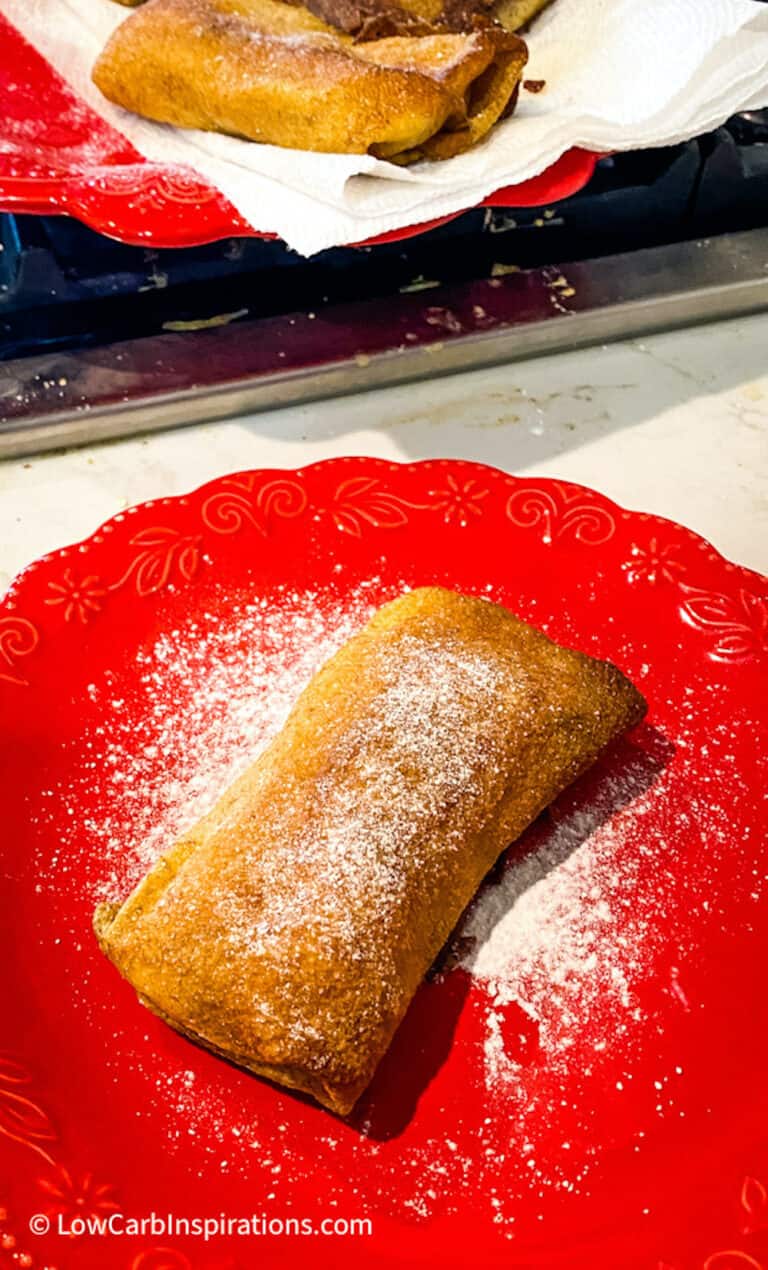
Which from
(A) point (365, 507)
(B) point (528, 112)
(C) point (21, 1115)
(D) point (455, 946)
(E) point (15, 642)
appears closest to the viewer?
(C) point (21, 1115)

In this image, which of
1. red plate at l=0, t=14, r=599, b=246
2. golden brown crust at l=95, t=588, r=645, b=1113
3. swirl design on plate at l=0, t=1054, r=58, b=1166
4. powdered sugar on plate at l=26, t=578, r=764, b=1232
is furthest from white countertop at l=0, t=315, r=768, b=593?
swirl design on plate at l=0, t=1054, r=58, b=1166

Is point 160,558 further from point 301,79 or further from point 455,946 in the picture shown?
point 301,79

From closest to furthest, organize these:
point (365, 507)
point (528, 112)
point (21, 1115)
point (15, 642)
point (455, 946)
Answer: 1. point (21, 1115)
2. point (455, 946)
3. point (15, 642)
4. point (365, 507)
5. point (528, 112)

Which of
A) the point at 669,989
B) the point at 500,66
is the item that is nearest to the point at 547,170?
the point at 500,66

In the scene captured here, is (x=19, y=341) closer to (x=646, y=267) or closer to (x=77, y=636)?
(x=77, y=636)

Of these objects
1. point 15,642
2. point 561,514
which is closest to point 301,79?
point 561,514

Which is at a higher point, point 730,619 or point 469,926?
point 730,619

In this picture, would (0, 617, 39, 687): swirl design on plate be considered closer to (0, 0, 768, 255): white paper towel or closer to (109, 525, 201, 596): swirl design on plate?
(109, 525, 201, 596): swirl design on plate
